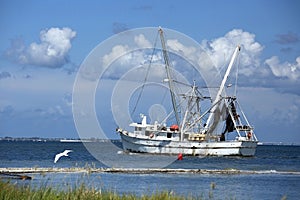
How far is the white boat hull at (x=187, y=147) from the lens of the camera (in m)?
113

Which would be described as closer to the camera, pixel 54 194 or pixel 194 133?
pixel 54 194

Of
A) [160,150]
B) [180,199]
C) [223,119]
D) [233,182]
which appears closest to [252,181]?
[233,182]

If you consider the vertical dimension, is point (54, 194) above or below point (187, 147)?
below

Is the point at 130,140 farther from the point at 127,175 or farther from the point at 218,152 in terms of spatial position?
the point at 127,175

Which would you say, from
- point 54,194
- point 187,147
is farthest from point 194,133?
point 54,194

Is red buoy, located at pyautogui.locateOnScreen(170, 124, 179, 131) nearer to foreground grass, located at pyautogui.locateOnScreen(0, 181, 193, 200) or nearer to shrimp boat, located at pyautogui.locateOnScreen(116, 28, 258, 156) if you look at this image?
shrimp boat, located at pyautogui.locateOnScreen(116, 28, 258, 156)

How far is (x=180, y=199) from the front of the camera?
29.8 meters

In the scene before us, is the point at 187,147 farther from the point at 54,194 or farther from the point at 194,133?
the point at 54,194

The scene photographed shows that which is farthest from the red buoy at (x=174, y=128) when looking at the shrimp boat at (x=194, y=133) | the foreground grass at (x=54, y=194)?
the foreground grass at (x=54, y=194)

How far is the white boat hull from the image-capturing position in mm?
113062

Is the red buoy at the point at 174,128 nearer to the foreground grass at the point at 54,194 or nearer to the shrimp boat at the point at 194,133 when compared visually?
the shrimp boat at the point at 194,133

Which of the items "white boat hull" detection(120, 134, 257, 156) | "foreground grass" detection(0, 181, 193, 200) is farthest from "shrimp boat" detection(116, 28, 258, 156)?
"foreground grass" detection(0, 181, 193, 200)

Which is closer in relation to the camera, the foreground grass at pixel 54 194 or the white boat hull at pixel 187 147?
the foreground grass at pixel 54 194

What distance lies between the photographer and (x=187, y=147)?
11481cm
